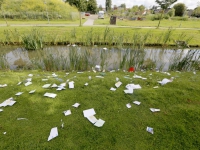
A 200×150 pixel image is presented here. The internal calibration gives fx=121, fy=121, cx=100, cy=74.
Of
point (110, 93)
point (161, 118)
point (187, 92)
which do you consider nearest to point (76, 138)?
point (110, 93)

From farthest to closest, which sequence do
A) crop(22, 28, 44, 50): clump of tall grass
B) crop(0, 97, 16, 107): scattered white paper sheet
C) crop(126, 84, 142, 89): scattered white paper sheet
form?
crop(22, 28, 44, 50): clump of tall grass < crop(126, 84, 142, 89): scattered white paper sheet < crop(0, 97, 16, 107): scattered white paper sheet

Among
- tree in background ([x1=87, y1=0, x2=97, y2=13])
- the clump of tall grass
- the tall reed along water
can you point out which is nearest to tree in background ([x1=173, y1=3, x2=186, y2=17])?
tree in background ([x1=87, y1=0, x2=97, y2=13])

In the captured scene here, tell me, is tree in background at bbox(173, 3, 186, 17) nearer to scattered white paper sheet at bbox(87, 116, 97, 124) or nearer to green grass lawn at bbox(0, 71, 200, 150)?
green grass lawn at bbox(0, 71, 200, 150)

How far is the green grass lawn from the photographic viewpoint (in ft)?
4.97

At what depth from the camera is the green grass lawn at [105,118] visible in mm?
1514

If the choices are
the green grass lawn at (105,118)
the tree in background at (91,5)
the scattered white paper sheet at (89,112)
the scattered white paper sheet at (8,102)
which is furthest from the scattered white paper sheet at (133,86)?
the tree in background at (91,5)

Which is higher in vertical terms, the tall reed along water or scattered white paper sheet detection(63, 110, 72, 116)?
the tall reed along water

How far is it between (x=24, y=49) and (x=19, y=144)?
572 centimetres

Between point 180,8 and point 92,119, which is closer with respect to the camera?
point 92,119

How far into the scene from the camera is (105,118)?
185 centimetres

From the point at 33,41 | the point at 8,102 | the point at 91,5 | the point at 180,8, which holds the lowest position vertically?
the point at 8,102

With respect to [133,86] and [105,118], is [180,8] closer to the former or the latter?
[133,86]

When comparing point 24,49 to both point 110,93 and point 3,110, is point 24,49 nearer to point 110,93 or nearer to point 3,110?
point 3,110

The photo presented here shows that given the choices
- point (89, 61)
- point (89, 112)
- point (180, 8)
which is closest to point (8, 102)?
point (89, 112)
